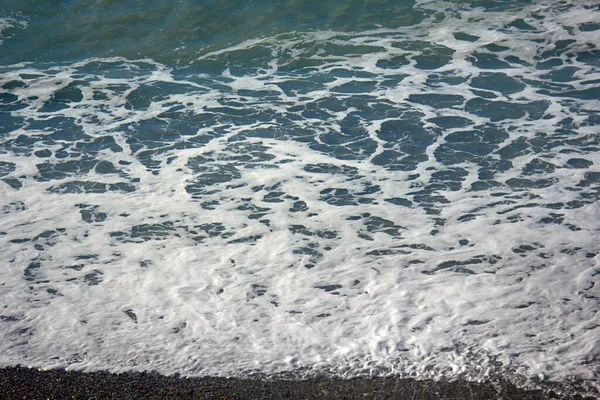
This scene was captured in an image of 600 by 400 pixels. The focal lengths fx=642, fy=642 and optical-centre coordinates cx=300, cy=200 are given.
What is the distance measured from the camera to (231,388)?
13.1ft

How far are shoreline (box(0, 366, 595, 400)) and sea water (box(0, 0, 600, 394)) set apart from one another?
102 mm

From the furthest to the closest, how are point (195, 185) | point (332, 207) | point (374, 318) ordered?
point (195, 185) → point (332, 207) → point (374, 318)

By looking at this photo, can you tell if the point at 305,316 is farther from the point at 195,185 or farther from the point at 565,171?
the point at 565,171

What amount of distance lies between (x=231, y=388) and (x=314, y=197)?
3043mm

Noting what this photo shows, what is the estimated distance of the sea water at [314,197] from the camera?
4.44m

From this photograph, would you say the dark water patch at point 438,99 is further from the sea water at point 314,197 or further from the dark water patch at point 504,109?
the dark water patch at point 504,109

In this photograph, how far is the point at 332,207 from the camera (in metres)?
6.49

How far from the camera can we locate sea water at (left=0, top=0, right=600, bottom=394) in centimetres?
444

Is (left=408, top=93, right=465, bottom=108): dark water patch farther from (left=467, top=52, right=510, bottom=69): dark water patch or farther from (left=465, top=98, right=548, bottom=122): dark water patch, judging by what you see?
(left=467, top=52, right=510, bottom=69): dark water patch

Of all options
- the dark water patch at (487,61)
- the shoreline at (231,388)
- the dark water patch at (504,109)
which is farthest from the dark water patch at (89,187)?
the dark water patch at (487,61)

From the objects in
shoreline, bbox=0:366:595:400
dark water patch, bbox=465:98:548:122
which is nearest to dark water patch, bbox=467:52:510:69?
dark water patch, bbox=465:98:548:122

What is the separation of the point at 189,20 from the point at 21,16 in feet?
12.5

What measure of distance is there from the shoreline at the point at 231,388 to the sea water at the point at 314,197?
102 millimetres

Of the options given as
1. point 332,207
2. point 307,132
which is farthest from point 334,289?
point 307,132
